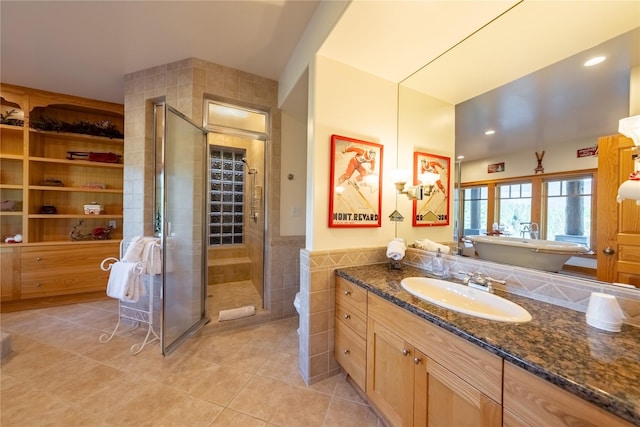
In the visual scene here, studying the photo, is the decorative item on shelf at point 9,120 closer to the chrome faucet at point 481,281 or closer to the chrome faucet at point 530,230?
the chrome faucet at point 481,281

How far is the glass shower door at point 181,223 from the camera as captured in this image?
6.29 feet

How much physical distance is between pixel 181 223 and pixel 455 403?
7.81 ft

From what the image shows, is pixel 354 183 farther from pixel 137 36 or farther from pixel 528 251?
pixel 137 36

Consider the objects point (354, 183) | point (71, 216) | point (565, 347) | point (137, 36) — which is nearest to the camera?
point (565, 347)

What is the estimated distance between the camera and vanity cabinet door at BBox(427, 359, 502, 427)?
2.46 ft

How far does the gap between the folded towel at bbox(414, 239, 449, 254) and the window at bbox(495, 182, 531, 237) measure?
1.29ft

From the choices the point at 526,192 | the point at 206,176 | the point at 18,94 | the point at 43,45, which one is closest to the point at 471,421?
the point at 526,192

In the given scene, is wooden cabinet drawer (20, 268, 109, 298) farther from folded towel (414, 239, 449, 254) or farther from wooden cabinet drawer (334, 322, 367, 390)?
folded towel (414, 239, 449, 254)

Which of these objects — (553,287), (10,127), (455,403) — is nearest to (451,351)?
(455,403)

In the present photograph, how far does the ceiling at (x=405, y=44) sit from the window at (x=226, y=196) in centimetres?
167

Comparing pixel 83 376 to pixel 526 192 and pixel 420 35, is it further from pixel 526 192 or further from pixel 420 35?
pixel 420 35

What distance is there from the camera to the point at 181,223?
221 centimetres

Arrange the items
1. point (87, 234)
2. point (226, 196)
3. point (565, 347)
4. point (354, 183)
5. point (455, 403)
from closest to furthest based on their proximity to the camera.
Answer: point (565, 347) → point (455, 403) → point (354, 183) → point (87, 234) → point (226, 196)

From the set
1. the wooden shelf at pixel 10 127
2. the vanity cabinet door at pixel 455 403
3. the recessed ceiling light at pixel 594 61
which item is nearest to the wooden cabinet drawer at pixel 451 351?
the vanity cabinet door at pixel 455 403
